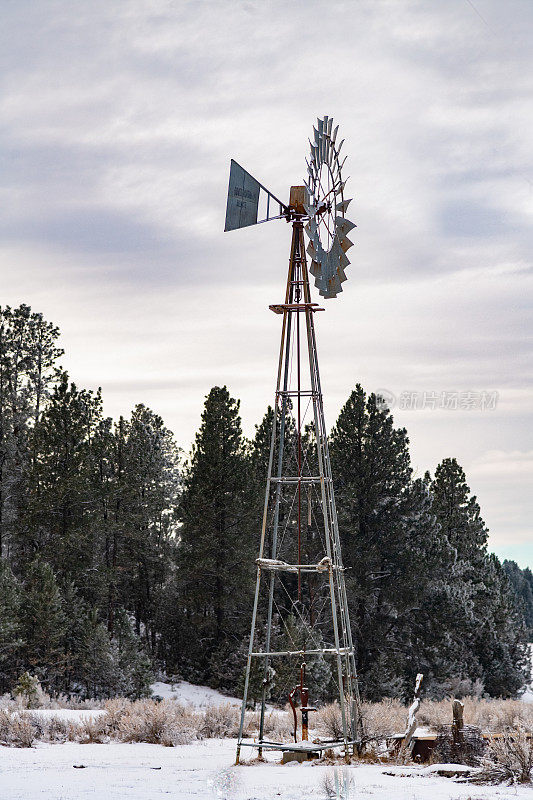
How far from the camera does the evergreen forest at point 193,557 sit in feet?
92.7

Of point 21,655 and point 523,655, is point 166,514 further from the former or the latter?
point 523,655

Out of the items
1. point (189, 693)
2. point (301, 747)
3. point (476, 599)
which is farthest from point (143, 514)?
point (301, 747)

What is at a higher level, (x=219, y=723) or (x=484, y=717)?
(x=484, y=717)

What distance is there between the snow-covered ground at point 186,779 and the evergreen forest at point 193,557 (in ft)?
49.6

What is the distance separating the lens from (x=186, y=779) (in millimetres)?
9938

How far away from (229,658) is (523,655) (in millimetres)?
14331

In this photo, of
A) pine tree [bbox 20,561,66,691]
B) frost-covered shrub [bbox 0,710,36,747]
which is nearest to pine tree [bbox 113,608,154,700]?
pine tree [bbox 20,561,66,691]

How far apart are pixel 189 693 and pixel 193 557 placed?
461cm

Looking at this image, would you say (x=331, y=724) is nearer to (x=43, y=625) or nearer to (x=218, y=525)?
(x=43, y=625)

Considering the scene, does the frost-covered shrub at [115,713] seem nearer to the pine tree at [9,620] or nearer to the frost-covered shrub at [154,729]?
the frost-covered shrub at [154,729]

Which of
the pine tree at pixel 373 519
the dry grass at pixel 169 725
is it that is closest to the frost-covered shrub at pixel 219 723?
the dry grass at pixel 169 725

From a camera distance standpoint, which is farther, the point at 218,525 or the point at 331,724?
the point at 218,525

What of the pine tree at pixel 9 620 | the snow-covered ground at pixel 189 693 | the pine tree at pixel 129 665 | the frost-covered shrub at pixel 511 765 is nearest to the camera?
the frost-covered shrub at pixel 511 765

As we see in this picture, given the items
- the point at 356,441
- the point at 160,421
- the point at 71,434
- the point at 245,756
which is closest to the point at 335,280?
the point at 245,756
